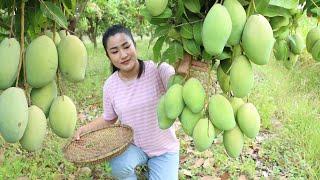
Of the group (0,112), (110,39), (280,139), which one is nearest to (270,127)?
(280,139)

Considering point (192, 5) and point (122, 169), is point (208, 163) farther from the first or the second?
point (192, 5)

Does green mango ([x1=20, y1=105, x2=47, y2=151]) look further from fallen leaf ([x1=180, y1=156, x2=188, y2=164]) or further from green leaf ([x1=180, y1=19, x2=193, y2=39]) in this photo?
fallen leaf ([x1=180, y1=156, x2=188, y2=164])

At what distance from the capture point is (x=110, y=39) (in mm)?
2125

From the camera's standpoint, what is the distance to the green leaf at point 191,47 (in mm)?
868

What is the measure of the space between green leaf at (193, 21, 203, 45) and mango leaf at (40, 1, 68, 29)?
0.25 m

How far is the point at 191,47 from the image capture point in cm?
88

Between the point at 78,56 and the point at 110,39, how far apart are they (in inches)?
50.3

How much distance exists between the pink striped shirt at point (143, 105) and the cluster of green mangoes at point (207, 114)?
124 cm

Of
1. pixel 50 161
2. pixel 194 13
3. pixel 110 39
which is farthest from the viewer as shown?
pixel 50 161

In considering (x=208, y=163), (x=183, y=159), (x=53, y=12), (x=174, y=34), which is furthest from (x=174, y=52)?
(x=183, y=159)

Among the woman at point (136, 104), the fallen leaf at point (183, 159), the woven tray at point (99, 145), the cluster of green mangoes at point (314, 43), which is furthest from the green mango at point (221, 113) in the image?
the fallen leaf at point (183, 159)

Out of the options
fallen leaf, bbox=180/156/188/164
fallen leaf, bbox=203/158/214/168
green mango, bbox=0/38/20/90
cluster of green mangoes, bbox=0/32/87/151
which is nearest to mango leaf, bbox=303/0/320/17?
cluster of green mangoes, bbox=0/32/87/151

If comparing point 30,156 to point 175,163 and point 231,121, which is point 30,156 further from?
point 231,121

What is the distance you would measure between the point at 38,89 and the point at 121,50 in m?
1.30
